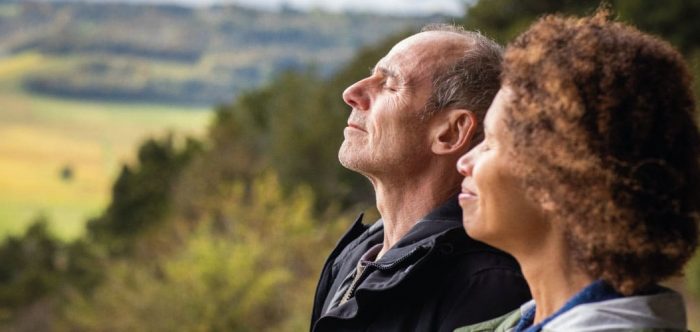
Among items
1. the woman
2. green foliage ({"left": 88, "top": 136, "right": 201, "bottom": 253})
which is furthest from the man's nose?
green foliage ({"left": 88, "top": 136, "right": 201, "bottom": 253})

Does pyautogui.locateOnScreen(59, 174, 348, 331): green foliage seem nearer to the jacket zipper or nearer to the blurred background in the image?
the blurred background

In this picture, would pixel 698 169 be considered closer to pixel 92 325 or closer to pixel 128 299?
pixel 128 299

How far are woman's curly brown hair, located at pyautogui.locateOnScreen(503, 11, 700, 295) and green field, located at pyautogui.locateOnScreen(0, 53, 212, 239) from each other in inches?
2102

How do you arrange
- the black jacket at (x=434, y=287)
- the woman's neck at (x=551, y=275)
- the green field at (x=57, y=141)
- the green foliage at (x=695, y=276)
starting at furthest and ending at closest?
the green field at (x=57, y=141), the green foliage at (x=695, y=276), the black jacket at (x=434, y=287), the woman's neck at (x=551, y=275)

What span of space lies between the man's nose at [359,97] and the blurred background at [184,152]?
0.56 m

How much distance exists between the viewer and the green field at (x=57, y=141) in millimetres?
57656

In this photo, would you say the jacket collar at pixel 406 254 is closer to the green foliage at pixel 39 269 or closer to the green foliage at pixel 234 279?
the green foliage at pixel 234 279

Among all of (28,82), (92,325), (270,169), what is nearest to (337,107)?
(270,169)

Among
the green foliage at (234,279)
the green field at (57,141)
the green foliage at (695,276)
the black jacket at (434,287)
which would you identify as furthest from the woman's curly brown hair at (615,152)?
the green field at (57,141)

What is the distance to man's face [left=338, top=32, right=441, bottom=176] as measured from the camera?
2.46m

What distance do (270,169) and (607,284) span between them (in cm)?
3111

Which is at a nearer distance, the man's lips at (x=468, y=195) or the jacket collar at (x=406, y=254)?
the man's lips at (x=468, y=195)

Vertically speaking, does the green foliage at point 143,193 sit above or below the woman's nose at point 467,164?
above

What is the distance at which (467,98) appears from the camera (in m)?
2.45
